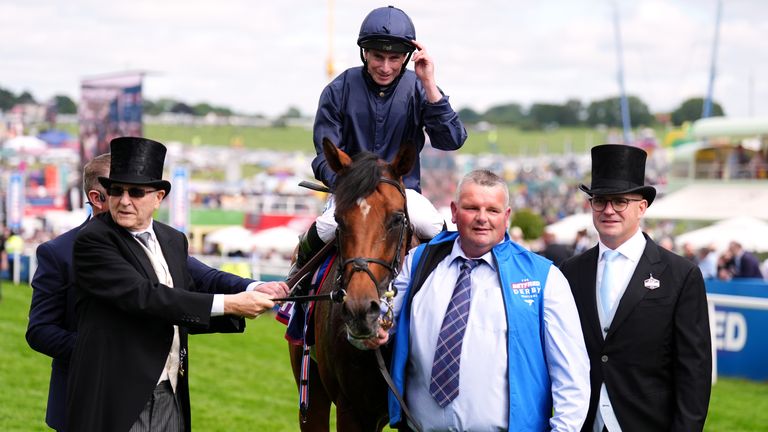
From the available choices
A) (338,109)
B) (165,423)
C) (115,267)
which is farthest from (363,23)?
(165,423)

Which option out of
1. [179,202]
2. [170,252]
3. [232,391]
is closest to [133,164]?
[170,252]

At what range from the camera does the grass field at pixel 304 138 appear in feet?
384

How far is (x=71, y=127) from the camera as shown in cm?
11256

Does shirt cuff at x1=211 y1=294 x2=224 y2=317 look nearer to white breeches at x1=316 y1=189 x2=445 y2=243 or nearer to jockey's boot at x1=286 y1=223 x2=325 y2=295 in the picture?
white breeches at x1=316 y1=189 x2=445 y2=243

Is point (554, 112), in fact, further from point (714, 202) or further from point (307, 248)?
point (307, 248)

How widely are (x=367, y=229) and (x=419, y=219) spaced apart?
804 mm

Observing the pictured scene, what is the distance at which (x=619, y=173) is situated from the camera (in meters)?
4.27

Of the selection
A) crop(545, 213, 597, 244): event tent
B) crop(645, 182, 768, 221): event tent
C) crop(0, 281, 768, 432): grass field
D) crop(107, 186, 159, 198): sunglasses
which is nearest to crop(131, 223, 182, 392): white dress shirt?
crop(107, 186, 159, 198): sunglasses

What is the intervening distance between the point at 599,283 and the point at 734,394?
799 cm

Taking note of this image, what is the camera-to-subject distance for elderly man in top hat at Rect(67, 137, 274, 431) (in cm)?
384

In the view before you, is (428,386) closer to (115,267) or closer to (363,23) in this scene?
(115,267)

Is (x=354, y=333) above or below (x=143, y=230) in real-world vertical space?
below

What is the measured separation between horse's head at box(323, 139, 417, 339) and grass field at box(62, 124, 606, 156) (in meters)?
107

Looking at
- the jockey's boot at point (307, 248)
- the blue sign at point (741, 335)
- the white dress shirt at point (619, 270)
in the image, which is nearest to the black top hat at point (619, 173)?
the white dress shirt at point (619, 270)
